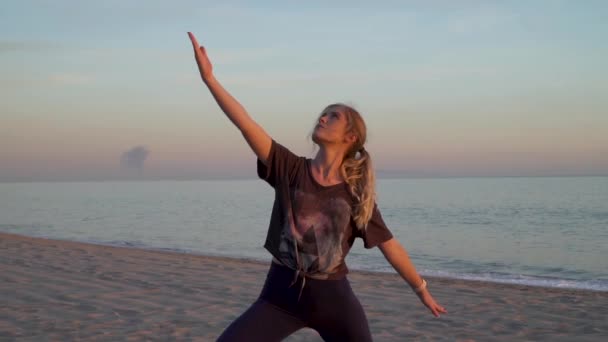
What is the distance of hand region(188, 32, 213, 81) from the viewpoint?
9.83ft

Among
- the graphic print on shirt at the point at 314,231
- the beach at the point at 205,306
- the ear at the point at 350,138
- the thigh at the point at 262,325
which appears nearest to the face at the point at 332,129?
the ear at the point at 350,138

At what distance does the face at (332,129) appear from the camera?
3.31 m

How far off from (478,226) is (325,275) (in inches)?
1163

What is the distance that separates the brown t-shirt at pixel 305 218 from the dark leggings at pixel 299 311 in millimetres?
72

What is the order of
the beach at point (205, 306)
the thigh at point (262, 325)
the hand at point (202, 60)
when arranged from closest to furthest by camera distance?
1. the hand at point (202, 60)
2. the thigh at point (262, 325)
3. the beach at point (205, 306)

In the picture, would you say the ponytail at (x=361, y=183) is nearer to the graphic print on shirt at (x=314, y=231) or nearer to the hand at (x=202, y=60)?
the graphic print on shirt at (x=314, y=231)

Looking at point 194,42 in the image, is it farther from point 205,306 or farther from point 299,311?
point 205,306

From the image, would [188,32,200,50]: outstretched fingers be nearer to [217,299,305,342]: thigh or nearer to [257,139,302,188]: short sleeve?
[257,139,302,188]: short sleeve

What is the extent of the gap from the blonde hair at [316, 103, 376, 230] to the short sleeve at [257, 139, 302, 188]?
27 cm

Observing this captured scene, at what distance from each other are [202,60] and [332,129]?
77cm

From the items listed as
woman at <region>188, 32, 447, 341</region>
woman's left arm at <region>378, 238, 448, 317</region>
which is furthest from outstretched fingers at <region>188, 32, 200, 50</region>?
woman's left arm at <region>378, 238, 448, 317</region>

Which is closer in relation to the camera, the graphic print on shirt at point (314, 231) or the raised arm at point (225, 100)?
the raised arm at point (225, 100)

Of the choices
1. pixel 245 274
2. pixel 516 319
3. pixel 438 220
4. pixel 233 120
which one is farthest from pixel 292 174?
pixel 438 220

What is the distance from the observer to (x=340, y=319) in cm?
323
